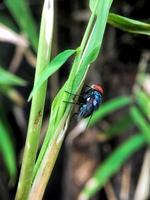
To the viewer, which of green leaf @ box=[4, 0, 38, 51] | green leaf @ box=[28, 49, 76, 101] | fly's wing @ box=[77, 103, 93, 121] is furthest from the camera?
green leaf @ box=[4, 0, 38, 51]

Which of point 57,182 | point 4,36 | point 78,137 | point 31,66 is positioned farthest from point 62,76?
point 4,36

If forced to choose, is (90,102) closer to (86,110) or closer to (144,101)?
(86,110)

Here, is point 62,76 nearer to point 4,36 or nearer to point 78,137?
point 78,137

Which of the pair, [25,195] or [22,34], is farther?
[22,34]

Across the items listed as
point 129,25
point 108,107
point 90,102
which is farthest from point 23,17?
point 129,25

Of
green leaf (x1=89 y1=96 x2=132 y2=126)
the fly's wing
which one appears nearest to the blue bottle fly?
the fly's wing

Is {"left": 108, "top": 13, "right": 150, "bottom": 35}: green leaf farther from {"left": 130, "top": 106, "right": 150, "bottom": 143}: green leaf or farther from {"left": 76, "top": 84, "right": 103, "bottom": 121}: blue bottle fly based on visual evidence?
{"left": 130, "top": 106, "right": 150, "bottom": 143}: green leaf
